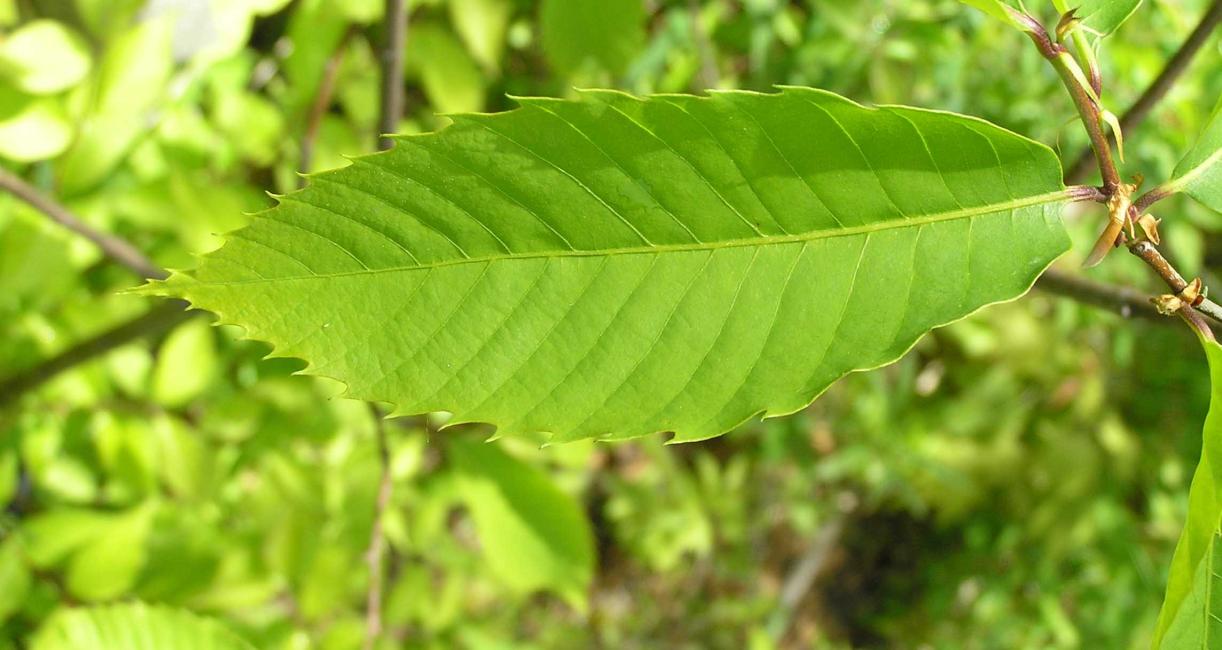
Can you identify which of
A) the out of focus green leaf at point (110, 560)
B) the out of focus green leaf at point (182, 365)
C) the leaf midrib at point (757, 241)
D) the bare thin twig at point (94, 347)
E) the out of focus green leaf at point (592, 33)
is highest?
the out of focus green leaf at point (592, 33)

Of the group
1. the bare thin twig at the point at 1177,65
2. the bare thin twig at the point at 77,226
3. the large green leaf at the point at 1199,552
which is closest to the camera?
the large green leaf at the point at 1199,552

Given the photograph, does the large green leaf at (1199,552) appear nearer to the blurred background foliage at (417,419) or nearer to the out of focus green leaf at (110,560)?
the blurred background foliage at (417,419)

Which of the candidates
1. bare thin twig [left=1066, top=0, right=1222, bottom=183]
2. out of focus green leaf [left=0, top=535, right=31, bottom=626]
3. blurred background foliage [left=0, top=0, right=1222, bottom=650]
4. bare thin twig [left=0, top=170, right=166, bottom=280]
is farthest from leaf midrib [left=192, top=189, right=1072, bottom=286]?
out of focus green leaf [left=0, top=535, right=31, bottom=626]

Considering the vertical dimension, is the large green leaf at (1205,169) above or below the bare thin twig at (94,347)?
above

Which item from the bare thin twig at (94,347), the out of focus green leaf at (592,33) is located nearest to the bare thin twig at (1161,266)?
the bare thin twig at (94,347)

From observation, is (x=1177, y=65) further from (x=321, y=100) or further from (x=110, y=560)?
(x=110, y=560)

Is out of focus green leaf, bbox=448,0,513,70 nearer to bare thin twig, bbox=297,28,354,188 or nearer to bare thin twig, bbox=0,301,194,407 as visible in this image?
bare thin twig, bbox=297,28,354,188

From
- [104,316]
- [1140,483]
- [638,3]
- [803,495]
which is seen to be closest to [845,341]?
[638,3]

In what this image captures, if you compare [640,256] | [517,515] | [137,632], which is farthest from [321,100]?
[640,256]
